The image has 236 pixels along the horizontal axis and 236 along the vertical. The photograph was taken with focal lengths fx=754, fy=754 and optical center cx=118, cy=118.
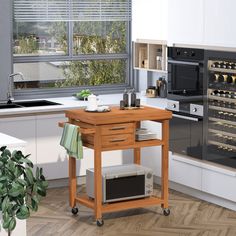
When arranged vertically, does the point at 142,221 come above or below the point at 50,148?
below

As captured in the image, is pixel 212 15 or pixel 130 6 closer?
pixel 212 15

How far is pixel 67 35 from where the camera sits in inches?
343

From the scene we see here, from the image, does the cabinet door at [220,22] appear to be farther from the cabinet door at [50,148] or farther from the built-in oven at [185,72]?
the cabinet door at [50,148]

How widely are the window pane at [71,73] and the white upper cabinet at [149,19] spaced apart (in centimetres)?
68

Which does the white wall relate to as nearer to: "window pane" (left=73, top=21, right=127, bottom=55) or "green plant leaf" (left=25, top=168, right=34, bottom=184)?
"window pane" (left=73, top=21, right=127, bottom=55)

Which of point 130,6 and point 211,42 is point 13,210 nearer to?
point 211,42

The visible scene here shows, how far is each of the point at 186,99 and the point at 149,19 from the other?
1225mm

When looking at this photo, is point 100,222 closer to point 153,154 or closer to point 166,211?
point 166,211

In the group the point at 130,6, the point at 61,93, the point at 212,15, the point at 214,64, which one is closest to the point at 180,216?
the point at 214,64

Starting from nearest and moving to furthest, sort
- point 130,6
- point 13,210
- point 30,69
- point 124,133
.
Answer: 1. point 13,210
2. point 124,133
3. point 30,69
4. point 130,6

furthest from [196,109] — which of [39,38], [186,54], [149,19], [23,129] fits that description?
[39,38]

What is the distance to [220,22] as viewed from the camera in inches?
266

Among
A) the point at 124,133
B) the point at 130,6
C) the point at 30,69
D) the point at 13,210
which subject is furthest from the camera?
the point at 130,6

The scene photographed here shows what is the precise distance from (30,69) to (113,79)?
1119mm
